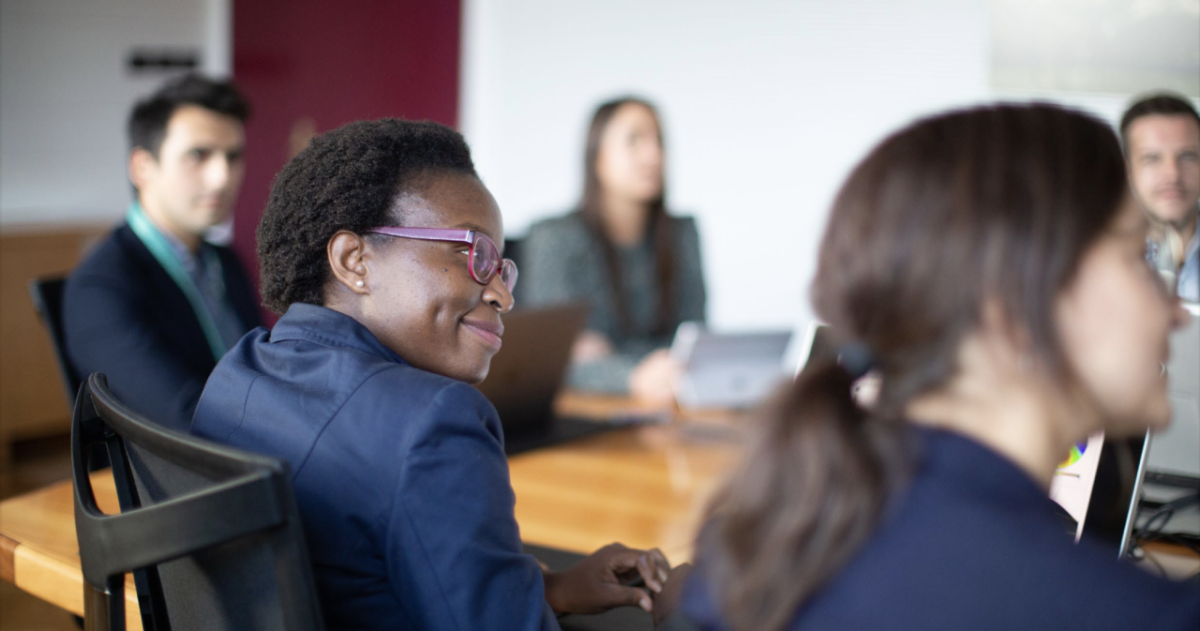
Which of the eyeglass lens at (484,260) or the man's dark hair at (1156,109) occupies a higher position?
the man's dark hair at (1156,109)

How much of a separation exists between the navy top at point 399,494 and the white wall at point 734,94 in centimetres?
295

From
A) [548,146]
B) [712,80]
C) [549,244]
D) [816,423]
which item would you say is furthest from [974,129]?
[548,146]

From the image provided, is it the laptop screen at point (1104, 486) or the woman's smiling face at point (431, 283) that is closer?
the woman's smiling face at point (431, 283)

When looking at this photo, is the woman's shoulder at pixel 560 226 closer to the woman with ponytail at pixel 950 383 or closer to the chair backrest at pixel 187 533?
the chair backrest at pixel 187 533

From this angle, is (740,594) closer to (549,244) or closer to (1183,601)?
(1183,601)

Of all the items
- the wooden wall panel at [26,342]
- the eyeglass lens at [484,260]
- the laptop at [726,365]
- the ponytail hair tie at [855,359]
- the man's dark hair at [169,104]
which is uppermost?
the man's dark hair at [169,104]

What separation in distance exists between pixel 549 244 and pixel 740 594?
2.38m

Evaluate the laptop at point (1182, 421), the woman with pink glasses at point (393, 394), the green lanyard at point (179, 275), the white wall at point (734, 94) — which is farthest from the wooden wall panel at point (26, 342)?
the laptop at point (1182, 421)

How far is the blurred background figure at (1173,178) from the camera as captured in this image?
1.88 m

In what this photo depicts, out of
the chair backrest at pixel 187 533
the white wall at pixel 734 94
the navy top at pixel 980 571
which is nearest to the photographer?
the navy top at pixel 980 571

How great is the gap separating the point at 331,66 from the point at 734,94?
7.13 ft

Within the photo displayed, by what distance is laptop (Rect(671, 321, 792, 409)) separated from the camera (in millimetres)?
2227

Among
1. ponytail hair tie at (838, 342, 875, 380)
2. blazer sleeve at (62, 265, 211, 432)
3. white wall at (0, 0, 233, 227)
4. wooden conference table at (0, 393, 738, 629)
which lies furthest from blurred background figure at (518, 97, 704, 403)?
white wall at (0, 0, 233, 227)

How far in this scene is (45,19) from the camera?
468 cm
